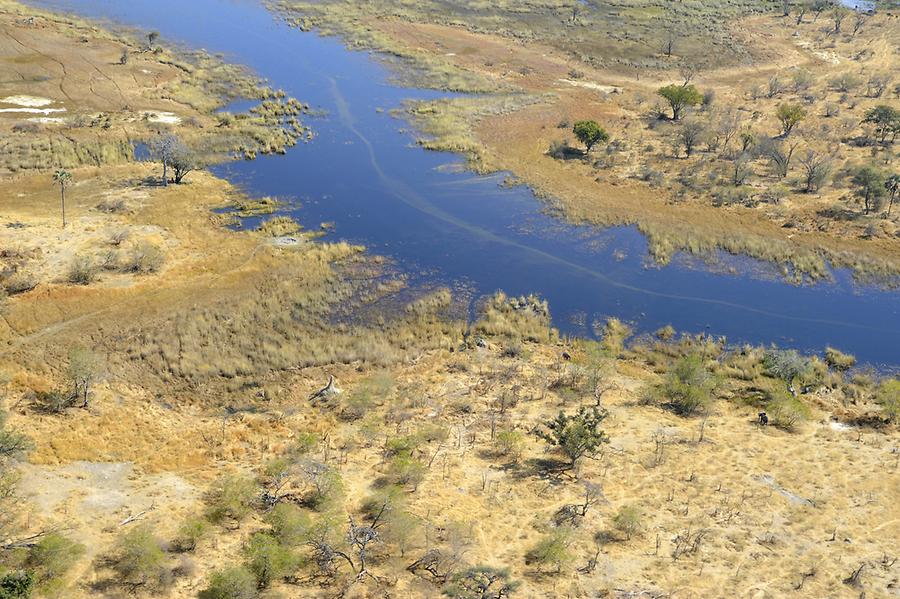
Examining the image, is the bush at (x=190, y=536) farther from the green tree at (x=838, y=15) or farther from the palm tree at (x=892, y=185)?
the green tree at (x=838, y=15)

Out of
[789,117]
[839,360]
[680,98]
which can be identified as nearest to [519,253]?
[839,360]

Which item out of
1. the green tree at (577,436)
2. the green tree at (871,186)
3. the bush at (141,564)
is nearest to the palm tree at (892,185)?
the green tree at (871,186)

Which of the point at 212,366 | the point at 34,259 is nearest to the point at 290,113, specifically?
the point at 34,259

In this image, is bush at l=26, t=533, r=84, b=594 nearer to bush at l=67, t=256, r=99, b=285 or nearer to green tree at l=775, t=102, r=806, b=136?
bush at l=67, t=256, r=99, b=285

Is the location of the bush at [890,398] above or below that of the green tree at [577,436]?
above

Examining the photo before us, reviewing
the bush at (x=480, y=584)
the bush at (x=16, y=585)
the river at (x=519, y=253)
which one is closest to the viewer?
the bush at (x=16, y=585)

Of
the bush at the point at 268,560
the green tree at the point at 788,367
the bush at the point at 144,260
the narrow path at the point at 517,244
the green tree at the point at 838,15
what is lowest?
the bush at the point at 268,560

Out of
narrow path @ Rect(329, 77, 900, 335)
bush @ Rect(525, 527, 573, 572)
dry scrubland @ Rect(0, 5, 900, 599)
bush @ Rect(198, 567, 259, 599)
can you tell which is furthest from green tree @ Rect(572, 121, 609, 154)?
bush @ Rect(198, 567, 259, 599)
